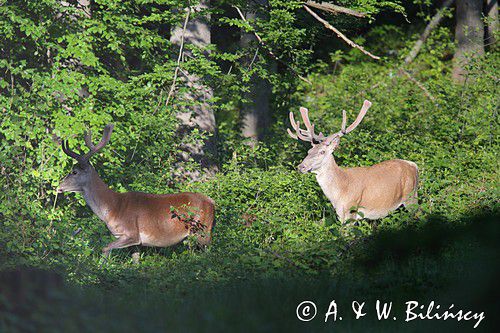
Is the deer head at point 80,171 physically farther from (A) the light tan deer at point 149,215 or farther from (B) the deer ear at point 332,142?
(B) the deer ear at point 332,142

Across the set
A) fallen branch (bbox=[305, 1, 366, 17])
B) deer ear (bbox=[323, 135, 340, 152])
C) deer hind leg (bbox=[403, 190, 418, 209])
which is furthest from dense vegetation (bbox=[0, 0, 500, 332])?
deer ear (bbox=[323, 135, 340, 152])

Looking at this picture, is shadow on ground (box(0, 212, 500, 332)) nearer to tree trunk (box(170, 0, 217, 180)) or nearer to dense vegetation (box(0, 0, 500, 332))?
dense vegetation (box(0, 0, 500, 332))

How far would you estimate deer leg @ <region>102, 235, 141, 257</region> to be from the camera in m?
12.1

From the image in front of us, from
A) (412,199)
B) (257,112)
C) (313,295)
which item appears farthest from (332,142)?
(257,112)

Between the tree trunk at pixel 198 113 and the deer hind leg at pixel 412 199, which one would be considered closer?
the deer hind leg at pixel 412 199

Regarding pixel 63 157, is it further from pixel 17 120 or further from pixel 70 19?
pixel 70 19

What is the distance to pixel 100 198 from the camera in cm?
1245

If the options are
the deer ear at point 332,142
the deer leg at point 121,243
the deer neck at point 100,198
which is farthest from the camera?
the deer ear at point 332,142

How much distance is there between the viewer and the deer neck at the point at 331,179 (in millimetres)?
13141

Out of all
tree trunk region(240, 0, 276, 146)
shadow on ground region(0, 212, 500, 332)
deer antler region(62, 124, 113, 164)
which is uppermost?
shadow on ground region(0, 212, 500, 332)

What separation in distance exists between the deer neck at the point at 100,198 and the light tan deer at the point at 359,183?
2.72 metres

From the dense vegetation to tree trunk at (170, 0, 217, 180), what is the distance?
0.25m

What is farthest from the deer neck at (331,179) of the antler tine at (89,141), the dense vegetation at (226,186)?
the antler tine at (89,141)

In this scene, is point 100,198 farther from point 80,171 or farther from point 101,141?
point 101,141
